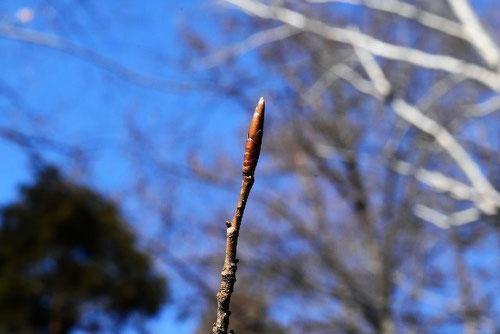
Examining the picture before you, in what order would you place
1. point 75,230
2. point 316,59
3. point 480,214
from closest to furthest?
point 480,214 < point 316,59 < point 75,230

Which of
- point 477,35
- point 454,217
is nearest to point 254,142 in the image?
point 477,35

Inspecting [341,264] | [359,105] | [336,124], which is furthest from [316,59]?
[341,264]

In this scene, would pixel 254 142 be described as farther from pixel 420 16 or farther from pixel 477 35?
pixel 420 16

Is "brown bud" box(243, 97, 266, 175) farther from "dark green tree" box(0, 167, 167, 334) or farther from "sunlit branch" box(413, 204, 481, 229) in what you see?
"dark green tree" box(0, 167, 167, 334)

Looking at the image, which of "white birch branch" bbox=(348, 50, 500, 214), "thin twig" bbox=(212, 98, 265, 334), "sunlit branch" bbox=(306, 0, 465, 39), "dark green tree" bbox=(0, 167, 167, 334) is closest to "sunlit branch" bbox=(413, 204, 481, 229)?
"white birch branch" bbox=(348, 50, 500, 214)

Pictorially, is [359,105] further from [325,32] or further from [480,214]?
[480,214]

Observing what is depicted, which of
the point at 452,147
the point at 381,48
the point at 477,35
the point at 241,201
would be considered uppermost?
the point at 381,48
